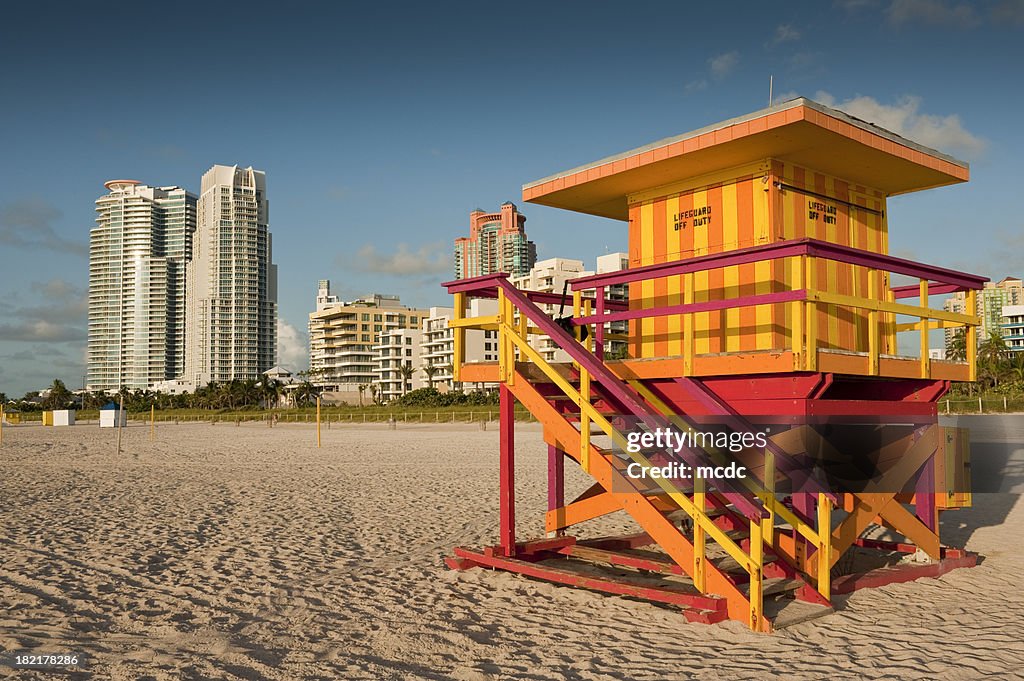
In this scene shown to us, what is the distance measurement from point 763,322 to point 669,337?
1.02 m

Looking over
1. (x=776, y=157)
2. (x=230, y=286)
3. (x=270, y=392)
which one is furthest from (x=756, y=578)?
(x=230, y=286)

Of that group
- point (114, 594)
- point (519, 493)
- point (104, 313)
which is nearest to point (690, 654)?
point (114, 594)

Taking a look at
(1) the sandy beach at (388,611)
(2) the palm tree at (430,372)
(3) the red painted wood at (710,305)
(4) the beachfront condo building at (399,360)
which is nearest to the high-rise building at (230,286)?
(4) the beachfront condo building at (399,360)

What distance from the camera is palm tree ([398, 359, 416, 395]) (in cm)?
12156

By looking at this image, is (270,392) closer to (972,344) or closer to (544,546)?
(544,546)

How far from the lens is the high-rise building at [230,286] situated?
185 meters

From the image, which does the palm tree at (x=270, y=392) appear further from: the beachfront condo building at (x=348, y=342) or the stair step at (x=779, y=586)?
the stair step at (x=779, y=586)

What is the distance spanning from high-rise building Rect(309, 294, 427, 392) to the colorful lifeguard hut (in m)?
129

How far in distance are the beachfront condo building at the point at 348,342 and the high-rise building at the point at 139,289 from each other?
60672 mm

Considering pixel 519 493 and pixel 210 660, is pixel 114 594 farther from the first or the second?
pixel 519 493

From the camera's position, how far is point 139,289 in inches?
7677

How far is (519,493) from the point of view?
15594mm

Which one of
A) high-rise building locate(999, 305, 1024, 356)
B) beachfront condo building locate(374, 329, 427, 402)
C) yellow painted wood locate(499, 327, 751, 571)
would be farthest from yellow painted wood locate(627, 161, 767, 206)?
high-rise building locate(999, 305, 1024, 356)

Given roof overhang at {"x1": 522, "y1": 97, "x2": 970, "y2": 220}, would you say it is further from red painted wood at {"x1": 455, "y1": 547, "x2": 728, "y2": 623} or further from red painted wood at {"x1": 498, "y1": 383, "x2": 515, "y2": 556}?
red painted wood at {"x1": 455, "y1": 547, "x2": 728, "y2": 623}
